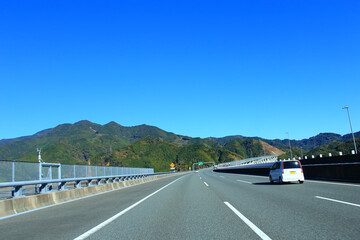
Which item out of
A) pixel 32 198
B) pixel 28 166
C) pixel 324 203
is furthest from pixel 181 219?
pixel 28 166

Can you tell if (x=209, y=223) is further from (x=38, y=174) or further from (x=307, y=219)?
(x=38, y=174)

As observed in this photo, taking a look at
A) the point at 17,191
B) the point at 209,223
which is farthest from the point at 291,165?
the point at 17,191

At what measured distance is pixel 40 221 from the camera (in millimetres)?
8992

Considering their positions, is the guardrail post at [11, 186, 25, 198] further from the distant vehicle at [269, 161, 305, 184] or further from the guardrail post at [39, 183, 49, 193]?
the distant vehicle at [269, 161, 305, 184]

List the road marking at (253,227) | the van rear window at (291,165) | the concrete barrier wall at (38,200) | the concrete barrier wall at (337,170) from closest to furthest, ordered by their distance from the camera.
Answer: the road marking at (253,227) → the concrete barrier wall at (38,200) → the concrete barrier wall at (337,170) → the van rear window at (291,165)

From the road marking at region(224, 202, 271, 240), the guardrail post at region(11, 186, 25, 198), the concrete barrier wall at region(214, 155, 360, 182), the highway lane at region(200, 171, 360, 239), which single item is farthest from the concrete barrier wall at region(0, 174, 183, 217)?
the concrete barrier wall at region(214, 155, 360, 182)

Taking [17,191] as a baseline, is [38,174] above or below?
above

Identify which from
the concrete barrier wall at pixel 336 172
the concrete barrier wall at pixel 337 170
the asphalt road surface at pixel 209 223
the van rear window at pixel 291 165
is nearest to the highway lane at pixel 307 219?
the asphalt road surface at pixel 209 223

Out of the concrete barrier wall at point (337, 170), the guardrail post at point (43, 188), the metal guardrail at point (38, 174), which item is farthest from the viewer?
the concrete barrier wall at point (337, 170)

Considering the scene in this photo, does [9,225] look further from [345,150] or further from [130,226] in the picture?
[345,150]

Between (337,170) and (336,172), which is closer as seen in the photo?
(337,170)

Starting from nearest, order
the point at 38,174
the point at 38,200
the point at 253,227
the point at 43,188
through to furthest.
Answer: the point at 253,227 < the point at 38,200 < the point at 43,188 < the point at 38,174

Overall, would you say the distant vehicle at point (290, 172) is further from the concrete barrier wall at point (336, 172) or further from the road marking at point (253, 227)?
the road marking at point (253, 227)

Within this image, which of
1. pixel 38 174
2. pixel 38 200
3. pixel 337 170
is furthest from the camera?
pixel 337 170
